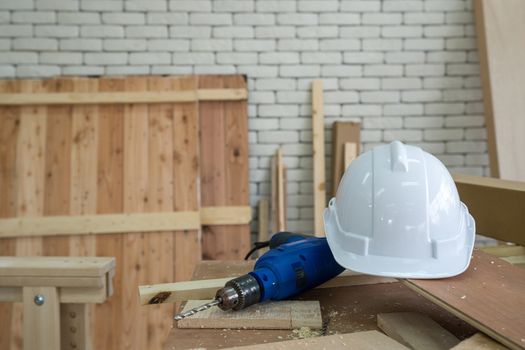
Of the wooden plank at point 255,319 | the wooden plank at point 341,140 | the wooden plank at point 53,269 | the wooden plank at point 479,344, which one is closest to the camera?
the wooden plank at point 479,344

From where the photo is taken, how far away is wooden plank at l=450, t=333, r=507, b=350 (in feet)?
3.35

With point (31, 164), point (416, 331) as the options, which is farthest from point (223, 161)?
point (416, 331)

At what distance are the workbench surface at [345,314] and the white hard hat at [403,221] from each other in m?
0.16

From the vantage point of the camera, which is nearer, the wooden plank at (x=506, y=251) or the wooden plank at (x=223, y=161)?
the wooden plank at (x=506, y=251)

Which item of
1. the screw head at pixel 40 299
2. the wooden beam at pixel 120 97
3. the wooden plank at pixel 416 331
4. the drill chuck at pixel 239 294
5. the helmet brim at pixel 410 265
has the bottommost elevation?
the screw head at pixel 40 299

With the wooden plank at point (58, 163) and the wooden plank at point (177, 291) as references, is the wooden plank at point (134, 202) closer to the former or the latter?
the wooden plank at point (58, 163)

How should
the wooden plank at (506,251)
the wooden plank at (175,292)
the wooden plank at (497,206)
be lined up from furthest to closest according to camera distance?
1. the wooden plank at (506,251)
2. the wooden plank at (497,206)
3. the wooden plank at (175,292)

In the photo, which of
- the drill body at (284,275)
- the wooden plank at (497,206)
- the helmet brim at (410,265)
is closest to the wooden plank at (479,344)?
the helmet brim at (410,265)

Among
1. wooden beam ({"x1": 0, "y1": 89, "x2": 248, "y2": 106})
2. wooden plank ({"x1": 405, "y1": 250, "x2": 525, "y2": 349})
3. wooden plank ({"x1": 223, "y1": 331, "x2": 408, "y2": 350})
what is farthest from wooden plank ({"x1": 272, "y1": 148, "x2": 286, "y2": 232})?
wooden plank ({"x1": 223, "y1": 331, "x2": 408, "y2": 350})

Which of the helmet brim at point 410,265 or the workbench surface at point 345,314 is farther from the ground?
the helmet brim at point 410,265

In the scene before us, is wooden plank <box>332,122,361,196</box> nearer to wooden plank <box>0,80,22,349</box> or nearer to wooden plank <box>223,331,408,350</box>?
wooden plank <box>223,331,408,350</box>

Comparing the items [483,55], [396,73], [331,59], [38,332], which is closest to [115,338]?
[38,332]

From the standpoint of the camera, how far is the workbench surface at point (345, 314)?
3.99 ft

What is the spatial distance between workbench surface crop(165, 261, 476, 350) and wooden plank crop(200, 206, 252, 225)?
1246 mm
